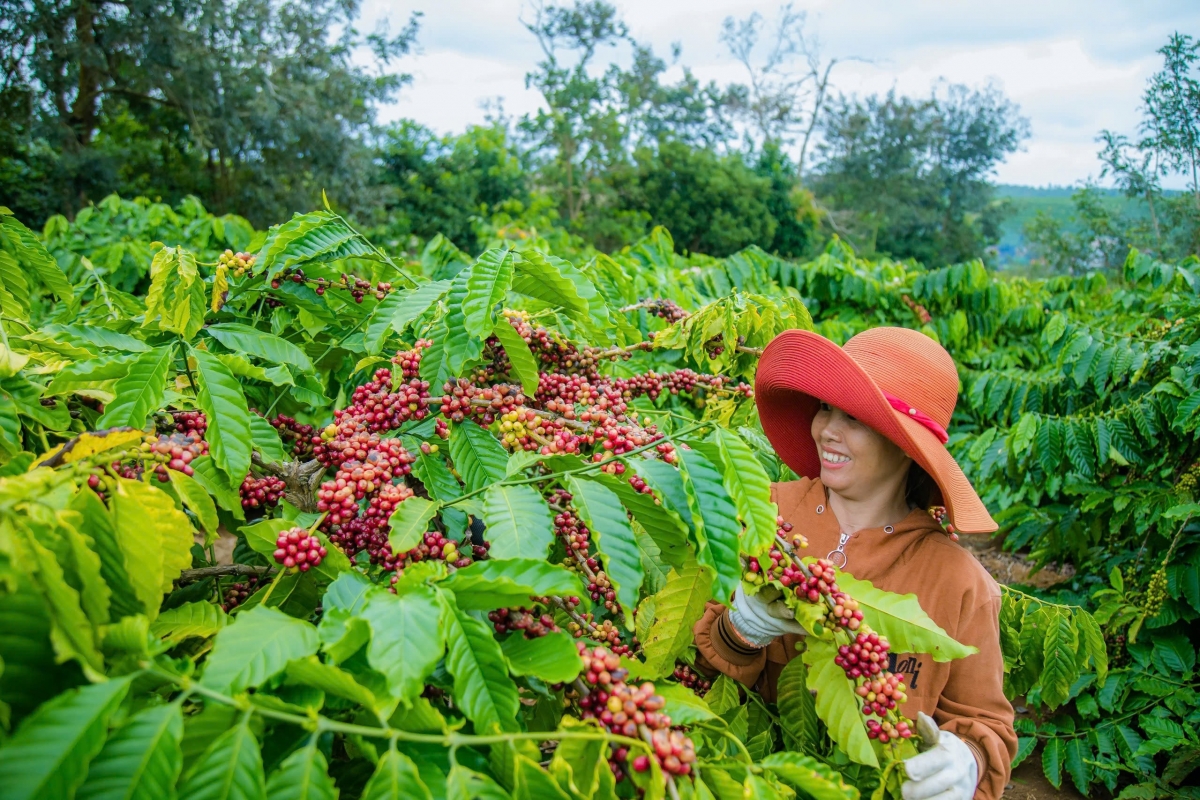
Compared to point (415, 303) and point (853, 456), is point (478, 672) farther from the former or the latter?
point (853, 456)

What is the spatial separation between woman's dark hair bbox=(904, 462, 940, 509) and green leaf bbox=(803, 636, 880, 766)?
0.61 metres

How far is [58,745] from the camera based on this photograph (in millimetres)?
580

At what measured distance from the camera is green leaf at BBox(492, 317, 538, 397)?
1.21 m

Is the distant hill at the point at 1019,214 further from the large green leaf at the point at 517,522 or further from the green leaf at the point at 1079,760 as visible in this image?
the large green leaf at the point at 517,522

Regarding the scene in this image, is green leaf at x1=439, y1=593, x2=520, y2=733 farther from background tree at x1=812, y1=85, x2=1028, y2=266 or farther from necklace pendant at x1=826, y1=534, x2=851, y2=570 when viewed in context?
background tree at x1=812, y1=85, x2=1028, y2=266

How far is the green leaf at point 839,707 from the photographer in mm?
1121

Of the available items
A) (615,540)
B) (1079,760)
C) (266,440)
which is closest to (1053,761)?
(1079,760)

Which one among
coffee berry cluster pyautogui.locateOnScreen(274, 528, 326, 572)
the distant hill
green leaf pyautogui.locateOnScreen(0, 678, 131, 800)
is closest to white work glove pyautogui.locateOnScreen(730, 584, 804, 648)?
coffee berry cluster pyautogui.locateOnScreen(274, 528, 326, 572)

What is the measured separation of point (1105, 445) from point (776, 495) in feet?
6.88

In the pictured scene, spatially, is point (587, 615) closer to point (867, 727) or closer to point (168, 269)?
point (867, 727)

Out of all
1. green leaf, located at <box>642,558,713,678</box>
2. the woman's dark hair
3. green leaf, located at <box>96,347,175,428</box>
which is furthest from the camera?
the woman's dark hair

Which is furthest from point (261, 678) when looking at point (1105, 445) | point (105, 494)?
point (1105, 445)

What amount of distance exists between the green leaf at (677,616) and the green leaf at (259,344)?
745 mm

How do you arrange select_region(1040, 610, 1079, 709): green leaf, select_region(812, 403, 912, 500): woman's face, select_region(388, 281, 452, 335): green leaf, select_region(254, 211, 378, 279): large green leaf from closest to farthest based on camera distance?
select_region(388, 281, 452, 335): green leaf
select_region(254, 211, 378, 279): large green leaf
select_region(812, 403, 912, 500): woman's face
select_region(1040, 610, 1079, 709): green leaf
